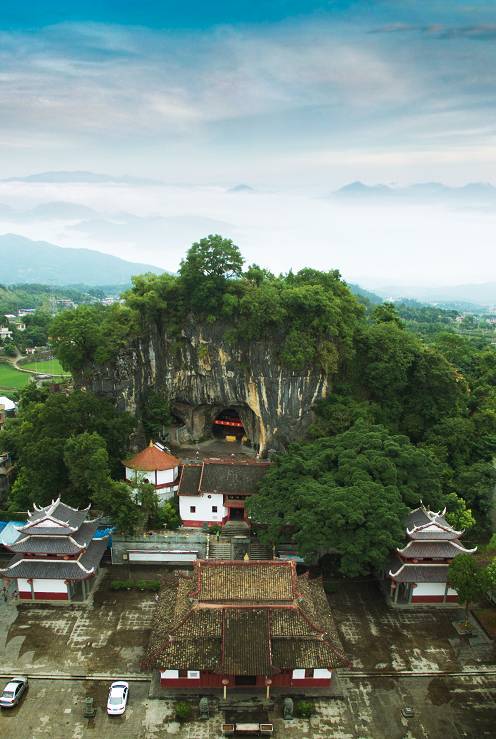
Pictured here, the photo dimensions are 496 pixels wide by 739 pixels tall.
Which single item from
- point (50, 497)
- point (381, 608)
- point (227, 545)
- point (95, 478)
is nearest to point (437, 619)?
point (381, 608)

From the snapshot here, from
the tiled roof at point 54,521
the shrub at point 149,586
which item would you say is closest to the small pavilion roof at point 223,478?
the shrub at point 149,586

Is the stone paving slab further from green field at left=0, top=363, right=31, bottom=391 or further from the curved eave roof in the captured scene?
green field at left=0, top=363, right=31, bottom=391

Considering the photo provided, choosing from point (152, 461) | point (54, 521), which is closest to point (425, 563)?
point (152, 461)

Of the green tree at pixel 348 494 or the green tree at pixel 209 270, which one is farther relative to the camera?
the green tree at pixel 209 270

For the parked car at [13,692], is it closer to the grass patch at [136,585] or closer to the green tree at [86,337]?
the grass patch at [136,585]

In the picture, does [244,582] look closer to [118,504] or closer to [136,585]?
[136,585]
